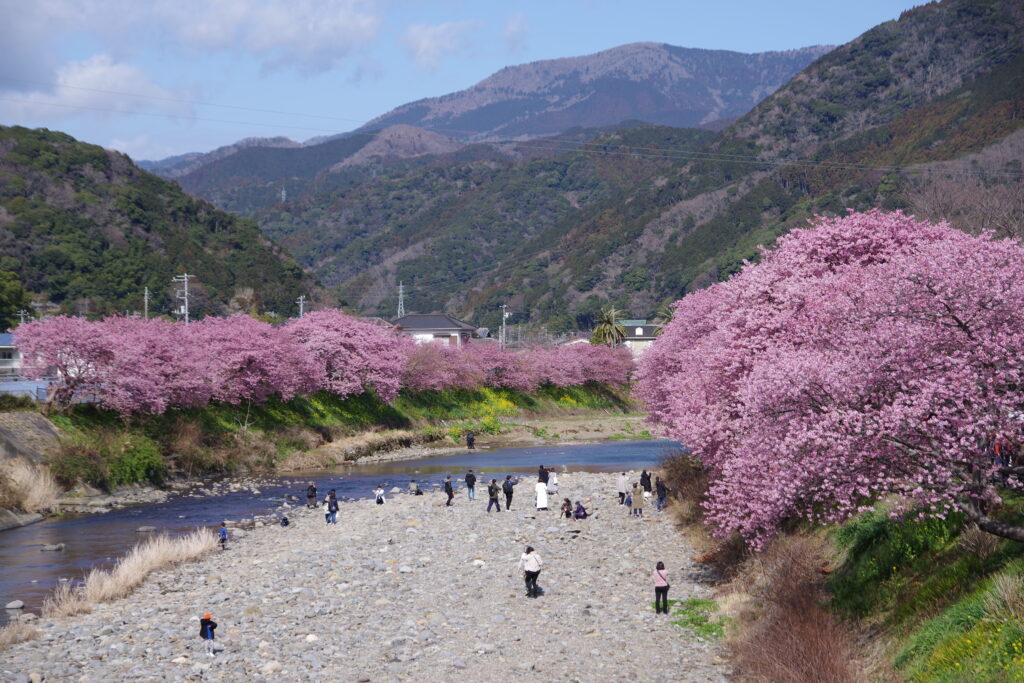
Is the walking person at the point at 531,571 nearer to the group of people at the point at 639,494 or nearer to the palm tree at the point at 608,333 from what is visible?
the group of people at the point at 639,494

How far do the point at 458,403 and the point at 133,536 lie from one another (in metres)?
60.1

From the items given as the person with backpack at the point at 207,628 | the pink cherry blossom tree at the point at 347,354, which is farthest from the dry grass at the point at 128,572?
the pink cherry blossom tree at the point at 347,354

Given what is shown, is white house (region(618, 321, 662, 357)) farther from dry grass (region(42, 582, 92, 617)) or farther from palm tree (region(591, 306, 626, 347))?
dry grass (region(42, 582, 92, 617))

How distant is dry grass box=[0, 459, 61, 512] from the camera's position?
136ft

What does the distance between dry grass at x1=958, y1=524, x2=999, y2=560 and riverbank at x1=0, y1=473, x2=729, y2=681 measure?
553 centimetres

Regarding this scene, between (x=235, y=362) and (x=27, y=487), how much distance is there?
937 inches

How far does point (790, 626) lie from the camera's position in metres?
18.7

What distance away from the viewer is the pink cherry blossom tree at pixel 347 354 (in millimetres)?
79375

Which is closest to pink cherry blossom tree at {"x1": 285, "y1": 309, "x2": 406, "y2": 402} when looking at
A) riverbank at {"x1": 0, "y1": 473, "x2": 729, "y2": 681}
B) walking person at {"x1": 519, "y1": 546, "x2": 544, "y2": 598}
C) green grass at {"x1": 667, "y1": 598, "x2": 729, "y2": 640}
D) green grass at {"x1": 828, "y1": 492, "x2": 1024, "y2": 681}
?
riverbank at {"x1": 0, "y1": 473, "x2": 729, "y2": 681}

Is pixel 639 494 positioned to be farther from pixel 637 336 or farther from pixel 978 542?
pixel 637 336

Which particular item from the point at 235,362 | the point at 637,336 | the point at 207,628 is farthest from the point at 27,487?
the point at 637,336

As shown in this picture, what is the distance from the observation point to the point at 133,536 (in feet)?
121

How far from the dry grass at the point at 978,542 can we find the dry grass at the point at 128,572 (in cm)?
2177

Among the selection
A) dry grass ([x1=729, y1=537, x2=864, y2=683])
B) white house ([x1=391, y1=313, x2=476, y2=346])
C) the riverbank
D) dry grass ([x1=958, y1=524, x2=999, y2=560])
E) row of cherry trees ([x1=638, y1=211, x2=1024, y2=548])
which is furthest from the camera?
white house ([x1=391, y1=313, x2=476, y2=346])
